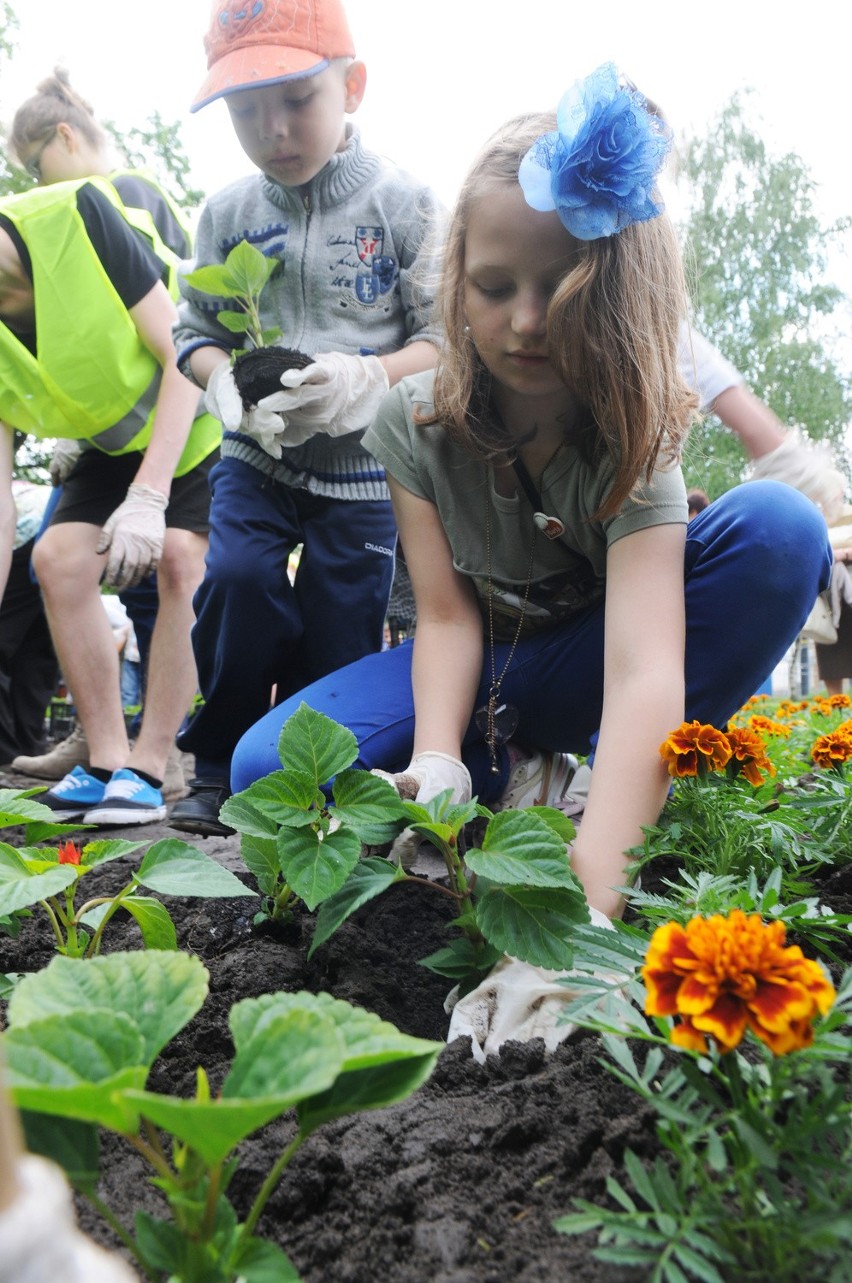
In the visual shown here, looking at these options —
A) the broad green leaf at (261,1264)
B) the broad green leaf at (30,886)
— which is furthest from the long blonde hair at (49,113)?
the broad green leaf at (261,1264)

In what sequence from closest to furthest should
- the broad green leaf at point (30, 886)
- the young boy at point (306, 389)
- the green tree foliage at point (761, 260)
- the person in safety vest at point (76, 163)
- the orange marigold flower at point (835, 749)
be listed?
the broad green leaf at point (30, 886), the orange marigold flower at point (835, 749), the young boy at point (306, 389), the person in safety vest at point (76, 163), the green tree foliage at point (761, 260)

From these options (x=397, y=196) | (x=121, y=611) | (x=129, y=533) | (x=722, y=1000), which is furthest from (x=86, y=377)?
(x=121, y=611)

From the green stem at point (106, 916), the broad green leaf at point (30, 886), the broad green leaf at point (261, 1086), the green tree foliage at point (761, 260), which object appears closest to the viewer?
the broad green leaf at point (261, 1086)

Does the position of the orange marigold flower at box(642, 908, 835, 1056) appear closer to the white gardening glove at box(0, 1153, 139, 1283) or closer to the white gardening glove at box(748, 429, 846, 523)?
the white gardening glove at box(0, 1153, 139, 1283)

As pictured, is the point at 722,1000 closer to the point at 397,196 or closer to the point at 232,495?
the point at 232,495

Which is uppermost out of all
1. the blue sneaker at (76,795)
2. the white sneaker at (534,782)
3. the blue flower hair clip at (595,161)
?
the blue flower hair clip at (595,161)

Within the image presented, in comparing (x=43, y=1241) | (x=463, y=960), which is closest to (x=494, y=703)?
(x=463, y=960)

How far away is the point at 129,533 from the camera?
2.50 metres

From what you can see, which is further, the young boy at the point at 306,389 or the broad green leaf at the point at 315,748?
the young boy at the point at 306,389

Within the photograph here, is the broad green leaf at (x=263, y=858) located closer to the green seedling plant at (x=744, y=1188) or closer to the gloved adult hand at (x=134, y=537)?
the green seedling plant at (x=744, y=1188)

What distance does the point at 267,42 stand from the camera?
2035 millimetres

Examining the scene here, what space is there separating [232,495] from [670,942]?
1860 millimetres

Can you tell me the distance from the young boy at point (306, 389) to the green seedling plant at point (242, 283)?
0.09 metres

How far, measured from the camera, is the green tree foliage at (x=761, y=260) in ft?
58.0
